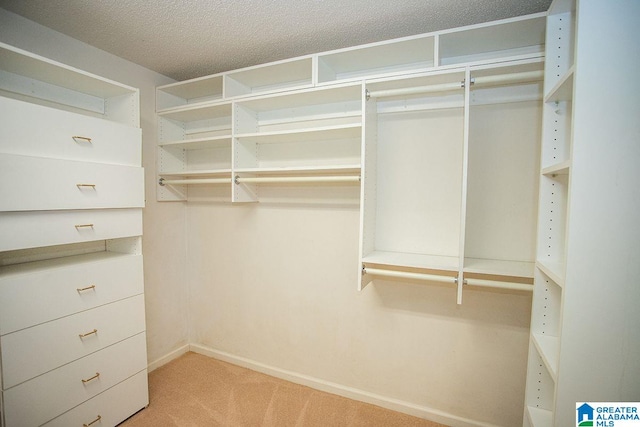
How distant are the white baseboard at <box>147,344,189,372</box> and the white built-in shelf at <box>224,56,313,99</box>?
227 cm

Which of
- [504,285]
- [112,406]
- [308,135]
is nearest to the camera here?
[504,285]

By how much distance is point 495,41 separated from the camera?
5.60 ft

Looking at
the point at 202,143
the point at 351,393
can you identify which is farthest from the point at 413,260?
the point at 202,143

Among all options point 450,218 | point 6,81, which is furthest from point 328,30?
point 6,81

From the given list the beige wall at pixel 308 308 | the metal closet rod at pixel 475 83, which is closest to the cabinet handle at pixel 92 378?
the beige wall at pixel 308 308

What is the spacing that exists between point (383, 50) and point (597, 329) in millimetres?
1693

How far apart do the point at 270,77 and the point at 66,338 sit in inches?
81.6

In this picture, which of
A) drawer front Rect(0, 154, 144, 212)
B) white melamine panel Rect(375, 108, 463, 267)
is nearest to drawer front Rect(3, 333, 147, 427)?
drawer front Rect(0, 154, 144, 212)

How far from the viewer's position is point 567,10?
1314mm

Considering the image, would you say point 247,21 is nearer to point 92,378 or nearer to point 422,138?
point 422,138

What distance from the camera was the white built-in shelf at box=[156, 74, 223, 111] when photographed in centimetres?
237

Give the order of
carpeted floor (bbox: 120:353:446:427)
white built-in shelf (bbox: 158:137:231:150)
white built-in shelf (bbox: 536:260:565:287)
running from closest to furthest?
white built-in shelf (bbox: 536:260:565:287) → carpeted floor (bbox: 120:353:446:427) → white built-in shelf (bbox: 158:137:231:150)

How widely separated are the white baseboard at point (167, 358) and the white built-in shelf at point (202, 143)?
1840 mm

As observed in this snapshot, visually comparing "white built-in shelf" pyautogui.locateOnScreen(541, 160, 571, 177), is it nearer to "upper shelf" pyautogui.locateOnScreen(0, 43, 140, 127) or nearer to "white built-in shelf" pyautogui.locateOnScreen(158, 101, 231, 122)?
"white built-in shelf" pyautogui.locateOnScreen(158, 101, 231, 122)
